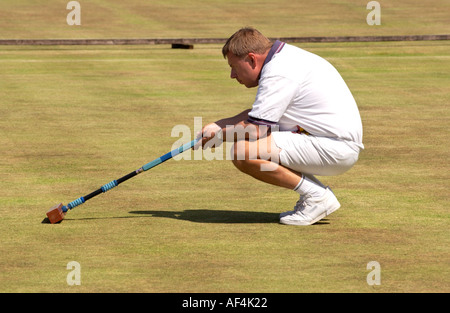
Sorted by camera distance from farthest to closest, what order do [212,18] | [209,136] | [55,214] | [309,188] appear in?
1. [212,18]
2. [55,214]
3. [309,188]
4. [209,136]

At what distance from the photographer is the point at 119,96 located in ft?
46.3

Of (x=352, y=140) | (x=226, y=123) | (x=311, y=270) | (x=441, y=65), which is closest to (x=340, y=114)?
(x=352, y=140)

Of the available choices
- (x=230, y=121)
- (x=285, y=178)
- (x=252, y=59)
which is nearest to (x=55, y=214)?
(x=230, y=121)

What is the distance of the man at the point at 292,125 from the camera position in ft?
22.8

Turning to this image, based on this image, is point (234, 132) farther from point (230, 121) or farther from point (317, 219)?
point (317, 219)

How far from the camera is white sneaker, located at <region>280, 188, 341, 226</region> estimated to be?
23.8 ft

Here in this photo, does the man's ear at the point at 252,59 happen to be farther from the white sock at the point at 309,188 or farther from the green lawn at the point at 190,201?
the green lawn at the point at 190,201

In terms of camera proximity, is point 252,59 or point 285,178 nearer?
point 252,59

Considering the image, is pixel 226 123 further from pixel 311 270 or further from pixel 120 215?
pixel 311 270

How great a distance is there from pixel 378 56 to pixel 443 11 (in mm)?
8140

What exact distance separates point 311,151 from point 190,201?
1.46 metres

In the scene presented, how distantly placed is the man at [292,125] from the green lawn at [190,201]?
0.37 metres

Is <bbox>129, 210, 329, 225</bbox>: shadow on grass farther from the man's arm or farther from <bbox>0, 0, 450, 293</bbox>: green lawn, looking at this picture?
the man's arm

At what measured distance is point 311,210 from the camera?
7.28m
